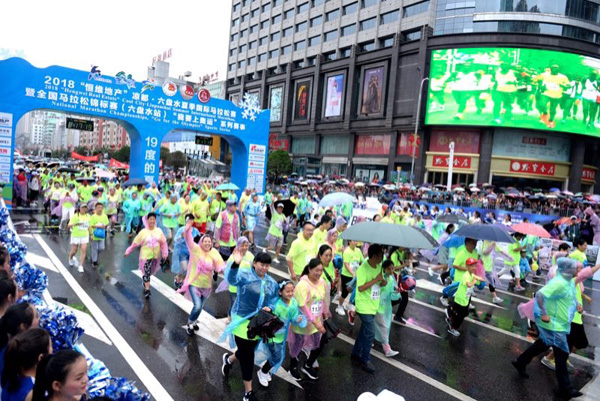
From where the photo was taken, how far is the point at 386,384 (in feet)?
18.2

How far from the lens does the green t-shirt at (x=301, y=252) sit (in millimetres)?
7508

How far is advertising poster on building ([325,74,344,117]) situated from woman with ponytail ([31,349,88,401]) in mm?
50322

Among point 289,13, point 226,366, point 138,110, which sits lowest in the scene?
point 226,366

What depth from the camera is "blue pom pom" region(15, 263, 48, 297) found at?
4.26 m

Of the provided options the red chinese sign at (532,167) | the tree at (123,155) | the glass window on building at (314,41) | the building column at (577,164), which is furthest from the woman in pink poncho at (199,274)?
the tree at (123,155)

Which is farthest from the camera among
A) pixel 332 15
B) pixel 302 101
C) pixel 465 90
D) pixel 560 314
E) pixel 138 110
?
pixel 302 101

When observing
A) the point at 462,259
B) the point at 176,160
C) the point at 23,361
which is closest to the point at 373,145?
the point at 176,160

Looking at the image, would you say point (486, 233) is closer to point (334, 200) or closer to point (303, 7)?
point (334, 200)

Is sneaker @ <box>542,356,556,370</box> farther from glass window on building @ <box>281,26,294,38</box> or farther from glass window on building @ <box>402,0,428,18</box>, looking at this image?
glass window on building @ <box>281,26,294,38</box>

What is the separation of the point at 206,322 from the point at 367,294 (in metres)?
2.84

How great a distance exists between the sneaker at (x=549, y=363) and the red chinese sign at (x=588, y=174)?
43421mm

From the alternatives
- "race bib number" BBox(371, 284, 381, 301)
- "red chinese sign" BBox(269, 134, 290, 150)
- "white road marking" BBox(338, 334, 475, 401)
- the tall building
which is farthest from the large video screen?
"race bib number" BBox(371, 284, 381, 301)

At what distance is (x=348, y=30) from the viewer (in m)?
51.4

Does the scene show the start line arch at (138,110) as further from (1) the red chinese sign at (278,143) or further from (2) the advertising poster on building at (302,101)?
(1) the red chinese sign at (278,143)
